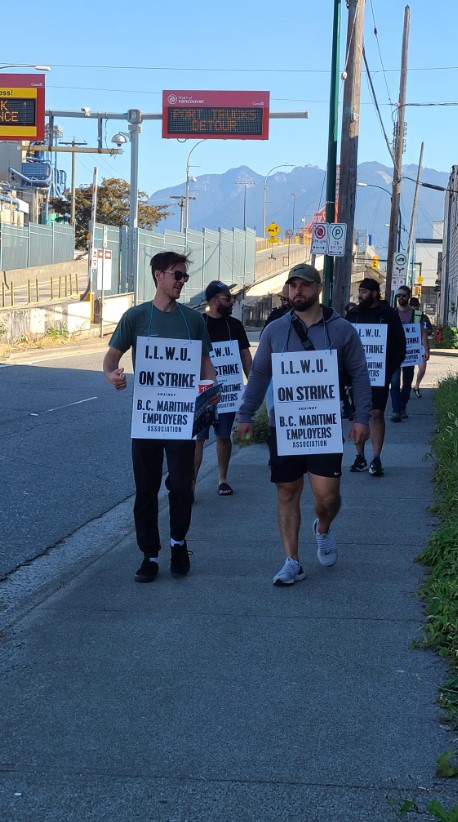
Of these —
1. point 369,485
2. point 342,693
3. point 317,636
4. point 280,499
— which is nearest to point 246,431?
point 280,499

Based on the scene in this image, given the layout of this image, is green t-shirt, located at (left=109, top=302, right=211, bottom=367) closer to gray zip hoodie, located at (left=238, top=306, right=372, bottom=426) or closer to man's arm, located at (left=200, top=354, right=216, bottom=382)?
man's arm, located at (left=200, top=354, right=216, bottom=382)

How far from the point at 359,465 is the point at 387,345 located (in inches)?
49.3

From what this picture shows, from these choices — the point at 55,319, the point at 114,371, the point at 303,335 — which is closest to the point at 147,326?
the point at 114,371

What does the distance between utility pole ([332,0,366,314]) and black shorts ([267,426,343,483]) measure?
34.3 feet

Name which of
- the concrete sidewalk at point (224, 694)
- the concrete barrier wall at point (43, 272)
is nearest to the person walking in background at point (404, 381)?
the concrete sidewalk at point (224, 694)

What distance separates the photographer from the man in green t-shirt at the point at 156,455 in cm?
644

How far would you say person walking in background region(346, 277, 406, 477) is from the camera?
406 inches

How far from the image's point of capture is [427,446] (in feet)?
41.5

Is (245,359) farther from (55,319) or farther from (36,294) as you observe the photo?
(36,294)

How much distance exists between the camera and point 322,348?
6.29 m

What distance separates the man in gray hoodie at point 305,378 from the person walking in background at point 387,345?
3877 mm

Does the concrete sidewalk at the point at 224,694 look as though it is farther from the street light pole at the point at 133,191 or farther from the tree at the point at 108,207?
the tree at the point at 108,207

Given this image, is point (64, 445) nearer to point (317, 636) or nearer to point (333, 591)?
point (333, 591)

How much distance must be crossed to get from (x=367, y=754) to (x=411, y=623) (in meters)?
1.69
